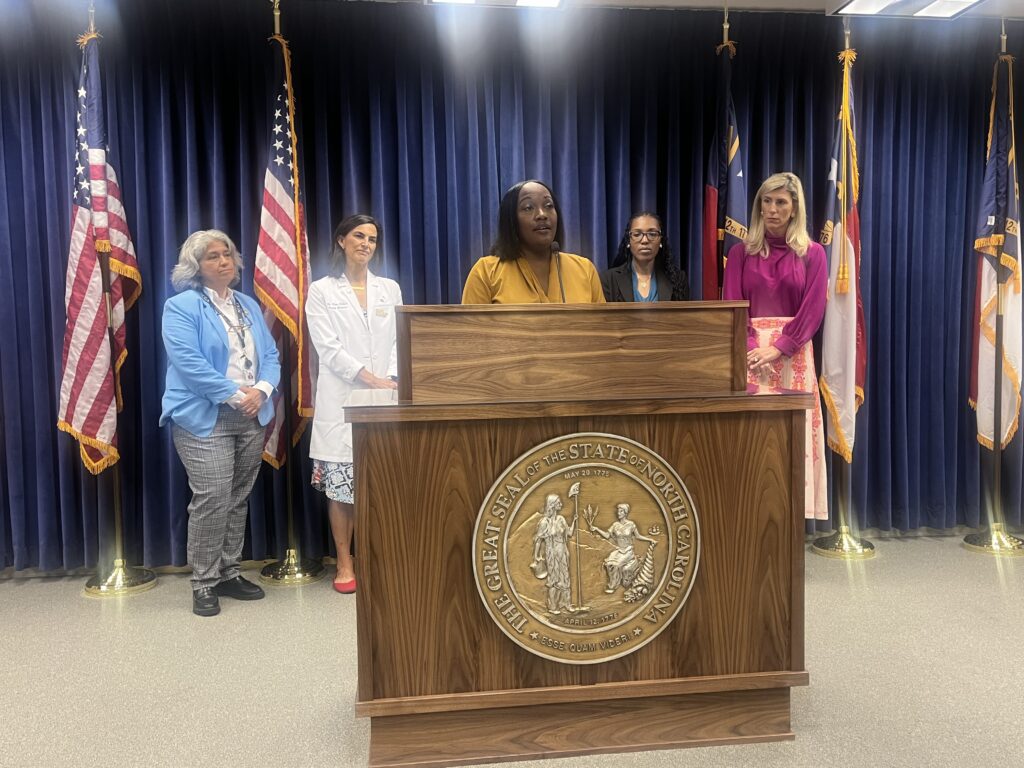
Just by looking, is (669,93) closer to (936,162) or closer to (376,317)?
(936,162)

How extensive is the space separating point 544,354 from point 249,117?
2541mm

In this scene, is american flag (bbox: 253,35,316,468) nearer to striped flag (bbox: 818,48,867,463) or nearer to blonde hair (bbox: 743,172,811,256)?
blonde hair (bbox: 743,172,811,256)

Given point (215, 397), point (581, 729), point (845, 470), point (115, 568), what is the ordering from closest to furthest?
point (581, 729) → point (215, 397) → point (115, 568) → point (845, 470)

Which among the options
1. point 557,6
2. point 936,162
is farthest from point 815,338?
point 557,6

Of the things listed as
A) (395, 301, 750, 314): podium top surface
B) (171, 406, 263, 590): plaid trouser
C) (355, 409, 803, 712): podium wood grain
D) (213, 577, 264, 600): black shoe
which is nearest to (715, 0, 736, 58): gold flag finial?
(395, 301, 750, 314): podium top surface

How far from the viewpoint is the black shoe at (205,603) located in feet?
10.0

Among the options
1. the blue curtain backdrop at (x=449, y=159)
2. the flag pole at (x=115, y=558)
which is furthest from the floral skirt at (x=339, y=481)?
the flag pole at (x=115, y=558)

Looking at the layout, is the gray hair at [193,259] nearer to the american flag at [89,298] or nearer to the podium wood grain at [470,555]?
the american flag at [89,298]

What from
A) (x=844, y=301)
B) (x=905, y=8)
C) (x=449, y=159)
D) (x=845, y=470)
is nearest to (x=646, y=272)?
(x=844, y=301)

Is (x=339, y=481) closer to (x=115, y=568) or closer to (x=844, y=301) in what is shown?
(x=115, y=568)

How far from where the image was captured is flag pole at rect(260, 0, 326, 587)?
344 centimetres

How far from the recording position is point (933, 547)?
3.88 metres

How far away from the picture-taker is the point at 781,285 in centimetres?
337

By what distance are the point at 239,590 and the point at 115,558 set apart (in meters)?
0.73
